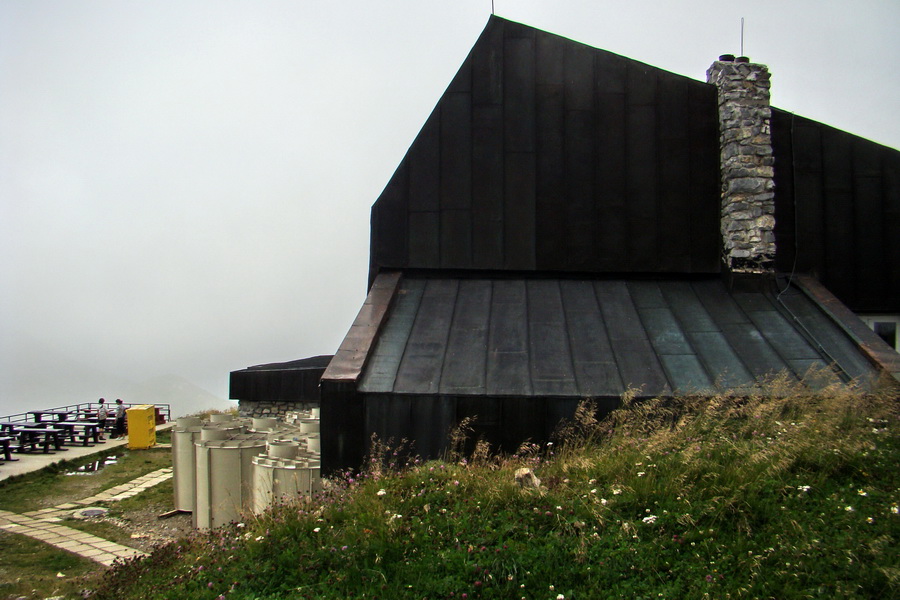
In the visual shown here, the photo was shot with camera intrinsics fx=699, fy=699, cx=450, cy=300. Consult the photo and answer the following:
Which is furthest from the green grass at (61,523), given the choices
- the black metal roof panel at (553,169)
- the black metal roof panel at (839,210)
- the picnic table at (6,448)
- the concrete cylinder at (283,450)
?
the black metal roof panel at (839,210)

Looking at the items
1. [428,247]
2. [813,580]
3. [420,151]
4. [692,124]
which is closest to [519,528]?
[813,580]

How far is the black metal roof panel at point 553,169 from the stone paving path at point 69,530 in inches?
219

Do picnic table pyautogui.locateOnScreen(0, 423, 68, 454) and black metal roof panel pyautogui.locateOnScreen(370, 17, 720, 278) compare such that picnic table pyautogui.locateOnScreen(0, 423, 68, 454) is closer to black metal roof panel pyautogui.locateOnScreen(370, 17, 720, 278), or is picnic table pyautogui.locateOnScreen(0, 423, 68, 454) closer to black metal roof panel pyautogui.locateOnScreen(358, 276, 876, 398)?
black metal roof panel pyautogui.locateOnScreen(370, 17, 720, 278)

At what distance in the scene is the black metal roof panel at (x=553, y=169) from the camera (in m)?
11.5

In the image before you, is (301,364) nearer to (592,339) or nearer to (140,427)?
(140,427)

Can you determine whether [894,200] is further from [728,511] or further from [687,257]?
[728,511]

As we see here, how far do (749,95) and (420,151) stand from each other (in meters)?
5.35

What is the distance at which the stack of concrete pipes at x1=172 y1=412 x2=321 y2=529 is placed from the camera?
28.9ft

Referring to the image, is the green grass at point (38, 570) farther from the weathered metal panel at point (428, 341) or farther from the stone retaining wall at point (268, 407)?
the stone retaining wall at point (268, 407)

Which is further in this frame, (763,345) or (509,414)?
(763,345)

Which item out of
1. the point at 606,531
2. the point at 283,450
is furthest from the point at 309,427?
the point at 606,531

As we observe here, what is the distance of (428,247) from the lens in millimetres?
11500

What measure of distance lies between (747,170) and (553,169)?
301 cm

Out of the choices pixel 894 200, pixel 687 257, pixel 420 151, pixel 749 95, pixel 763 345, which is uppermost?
pixel 749 95
